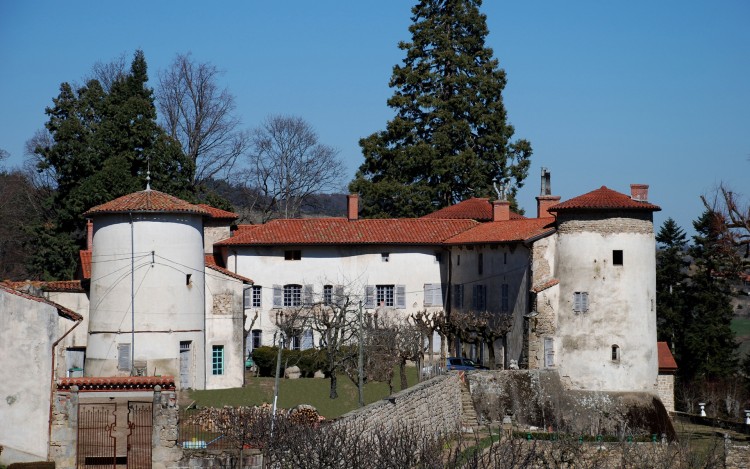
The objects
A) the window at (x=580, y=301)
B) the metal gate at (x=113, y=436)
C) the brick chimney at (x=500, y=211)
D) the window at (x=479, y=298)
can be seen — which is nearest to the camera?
the metal gate at (x=113, y=436)

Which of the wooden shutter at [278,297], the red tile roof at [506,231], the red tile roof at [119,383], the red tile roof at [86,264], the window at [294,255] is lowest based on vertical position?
the red tile roof at [119,383]

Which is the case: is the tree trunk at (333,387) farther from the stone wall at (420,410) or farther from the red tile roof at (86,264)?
the red tile roof at (86,264)

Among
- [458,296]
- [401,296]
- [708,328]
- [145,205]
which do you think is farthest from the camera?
[708,328]

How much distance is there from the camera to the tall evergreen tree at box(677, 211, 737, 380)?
60500 mm

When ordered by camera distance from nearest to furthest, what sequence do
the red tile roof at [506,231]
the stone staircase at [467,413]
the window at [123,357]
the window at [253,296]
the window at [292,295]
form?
the stone staircase at [467,413] < the window at [123,357] < the red tile roof at [506,231] < the window at [253,296] < the window at [292,295]

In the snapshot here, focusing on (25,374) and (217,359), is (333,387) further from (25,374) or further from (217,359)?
(25,374)

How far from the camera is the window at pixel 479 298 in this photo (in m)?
49.8

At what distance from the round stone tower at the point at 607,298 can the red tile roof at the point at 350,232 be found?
425 inches

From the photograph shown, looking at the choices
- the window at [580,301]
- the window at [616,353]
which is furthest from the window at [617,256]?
the window at [616,353]

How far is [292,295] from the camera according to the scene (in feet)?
176

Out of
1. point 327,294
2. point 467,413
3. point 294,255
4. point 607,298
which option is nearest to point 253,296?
point 294,255

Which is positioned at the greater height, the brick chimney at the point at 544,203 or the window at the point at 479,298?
the brick chimney at the point at 544,203

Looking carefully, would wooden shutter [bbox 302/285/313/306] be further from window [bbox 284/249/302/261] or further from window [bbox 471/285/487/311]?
window [bbox 471/285/487/311]

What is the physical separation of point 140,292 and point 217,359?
17.0ft
